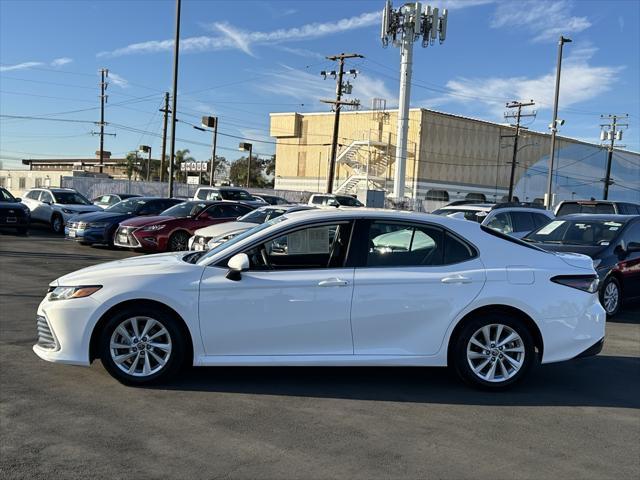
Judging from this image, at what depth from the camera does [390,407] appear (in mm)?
5039

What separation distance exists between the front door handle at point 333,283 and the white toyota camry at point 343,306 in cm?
1

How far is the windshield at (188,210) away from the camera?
17.1m

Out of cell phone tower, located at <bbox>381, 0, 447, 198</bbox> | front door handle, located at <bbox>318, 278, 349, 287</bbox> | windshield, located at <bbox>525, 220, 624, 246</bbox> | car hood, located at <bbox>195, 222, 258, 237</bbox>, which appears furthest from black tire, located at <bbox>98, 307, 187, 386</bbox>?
cell phone tower, located at <bbox>381, 0, 447, 198</bbox>

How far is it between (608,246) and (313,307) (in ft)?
21.2

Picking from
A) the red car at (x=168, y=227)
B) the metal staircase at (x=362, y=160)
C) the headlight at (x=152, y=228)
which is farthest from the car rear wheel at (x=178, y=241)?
the metal staircase at (x=362, y=160)

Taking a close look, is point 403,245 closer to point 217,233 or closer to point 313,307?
point 313,307

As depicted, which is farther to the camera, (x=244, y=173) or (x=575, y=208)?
(x=244, y=173)

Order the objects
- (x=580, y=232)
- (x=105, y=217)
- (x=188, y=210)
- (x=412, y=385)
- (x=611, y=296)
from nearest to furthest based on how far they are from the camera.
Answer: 1. (x=412, y=385)
2. (x=611, y=296)
3. (x=580, y=232)
4. (x=188, y=210)
5. (x=105, y=217)

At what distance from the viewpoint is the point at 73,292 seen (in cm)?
528

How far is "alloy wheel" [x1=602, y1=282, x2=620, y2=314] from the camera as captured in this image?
31.1 ft

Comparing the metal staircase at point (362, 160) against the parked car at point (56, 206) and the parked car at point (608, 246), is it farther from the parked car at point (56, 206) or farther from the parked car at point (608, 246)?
the parked car at point (608, 246)

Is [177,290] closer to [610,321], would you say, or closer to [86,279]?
[86,279]

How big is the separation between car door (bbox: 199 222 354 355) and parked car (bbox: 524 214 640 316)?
5.29 metres

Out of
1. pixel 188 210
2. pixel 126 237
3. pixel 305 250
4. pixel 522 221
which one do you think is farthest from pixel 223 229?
pixel 305 250
